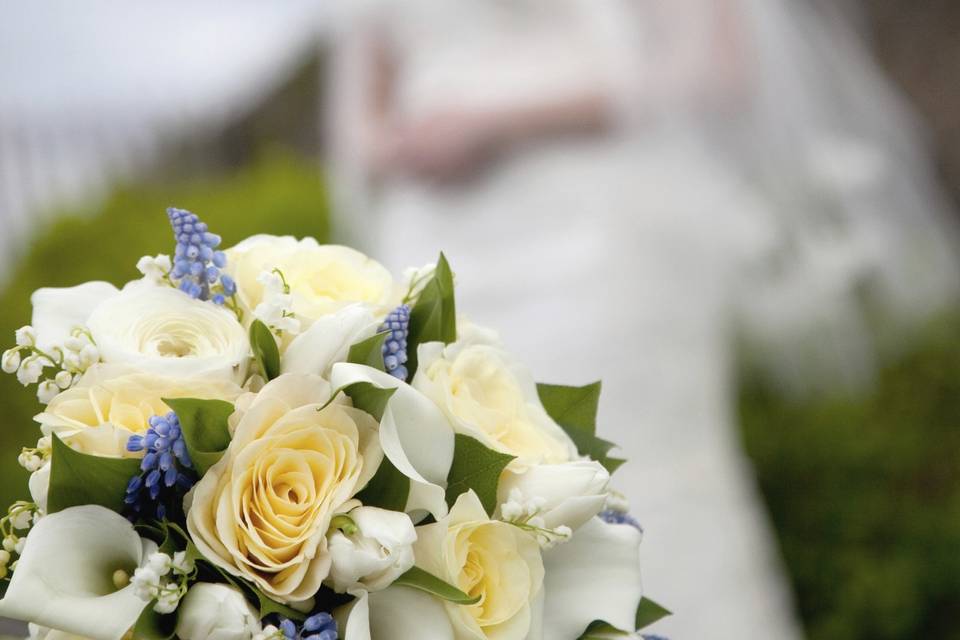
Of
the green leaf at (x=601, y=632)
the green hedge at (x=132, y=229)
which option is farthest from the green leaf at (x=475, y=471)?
the green hedge at (x=132, y=229)

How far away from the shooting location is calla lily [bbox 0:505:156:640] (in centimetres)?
60

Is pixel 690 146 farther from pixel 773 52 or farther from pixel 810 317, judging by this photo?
pixel 810 317

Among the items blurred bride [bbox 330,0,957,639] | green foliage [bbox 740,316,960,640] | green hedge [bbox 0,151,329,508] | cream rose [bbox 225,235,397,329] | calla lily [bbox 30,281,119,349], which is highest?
cream rose [bbox 225,235,397,329]

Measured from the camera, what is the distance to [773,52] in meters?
2.24

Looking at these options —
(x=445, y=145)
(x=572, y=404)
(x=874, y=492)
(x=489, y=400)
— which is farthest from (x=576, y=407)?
(x=874, y=492)

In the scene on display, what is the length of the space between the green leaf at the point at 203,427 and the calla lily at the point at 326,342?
0.07 meters

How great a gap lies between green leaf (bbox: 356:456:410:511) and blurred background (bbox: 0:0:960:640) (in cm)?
142

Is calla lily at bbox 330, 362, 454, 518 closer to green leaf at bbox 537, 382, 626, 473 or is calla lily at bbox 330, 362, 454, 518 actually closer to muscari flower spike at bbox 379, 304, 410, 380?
muscari flower spike at bbox 379, 304, 410, 380

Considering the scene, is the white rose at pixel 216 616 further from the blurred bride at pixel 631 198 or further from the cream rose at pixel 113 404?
the blurred bride at pixel 631 198

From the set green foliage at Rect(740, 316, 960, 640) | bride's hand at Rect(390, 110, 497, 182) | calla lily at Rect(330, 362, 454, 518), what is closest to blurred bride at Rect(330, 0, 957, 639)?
bride's hand at Rect(390, 110, 497, 182)

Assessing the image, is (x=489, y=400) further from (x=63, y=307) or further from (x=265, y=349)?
(x=63, y=307)

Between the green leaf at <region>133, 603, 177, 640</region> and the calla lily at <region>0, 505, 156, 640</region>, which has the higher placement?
the calla lily at <region>0, 505, 156, 640</region>

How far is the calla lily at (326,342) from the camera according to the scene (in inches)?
27.7

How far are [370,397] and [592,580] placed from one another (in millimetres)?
218
